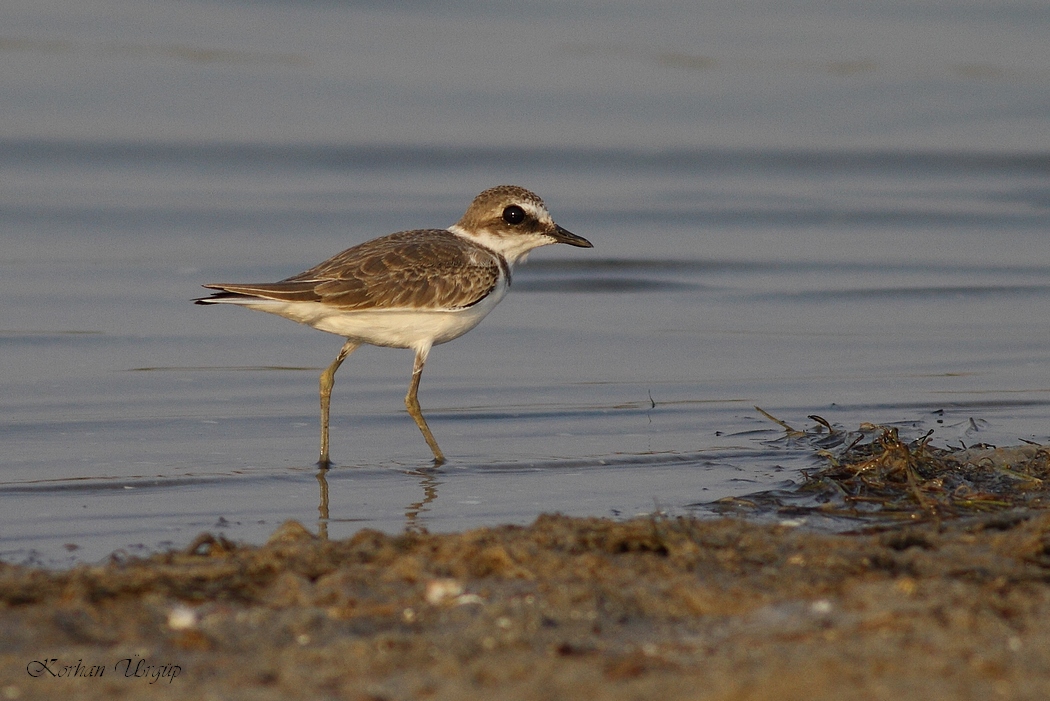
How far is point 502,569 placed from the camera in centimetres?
443

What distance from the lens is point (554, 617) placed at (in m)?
3.93

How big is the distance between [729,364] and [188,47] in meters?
12.0

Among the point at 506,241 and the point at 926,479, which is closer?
the point at 926,479

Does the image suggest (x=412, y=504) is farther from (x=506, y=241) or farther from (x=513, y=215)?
(x=513, y=215)

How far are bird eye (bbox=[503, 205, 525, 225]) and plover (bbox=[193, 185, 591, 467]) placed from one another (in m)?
0.19

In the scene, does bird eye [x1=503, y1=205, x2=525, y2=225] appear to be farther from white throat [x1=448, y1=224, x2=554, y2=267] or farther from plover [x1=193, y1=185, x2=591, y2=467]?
plover [x1=193, y1=185, x2=591, y2=467]

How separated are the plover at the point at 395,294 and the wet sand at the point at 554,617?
2428 millimetres

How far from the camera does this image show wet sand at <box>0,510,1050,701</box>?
3352 millimetres

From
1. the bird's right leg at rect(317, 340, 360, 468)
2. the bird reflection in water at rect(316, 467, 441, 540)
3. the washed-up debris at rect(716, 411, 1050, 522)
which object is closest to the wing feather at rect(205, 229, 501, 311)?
the bird's right leg at rect(317, 340, 360, 468)

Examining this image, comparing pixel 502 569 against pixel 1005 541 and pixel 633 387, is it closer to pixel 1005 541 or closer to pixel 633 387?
pixel 1005 541

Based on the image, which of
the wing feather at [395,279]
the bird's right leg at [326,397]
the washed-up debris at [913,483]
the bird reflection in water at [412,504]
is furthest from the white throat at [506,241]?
the washed-up debris at [913,483]

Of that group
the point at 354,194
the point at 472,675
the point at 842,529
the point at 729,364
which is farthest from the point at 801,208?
the point at 472,675

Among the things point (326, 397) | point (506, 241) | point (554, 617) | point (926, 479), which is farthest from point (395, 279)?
point (554, 617)

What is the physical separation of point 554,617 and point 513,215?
4.73 m
